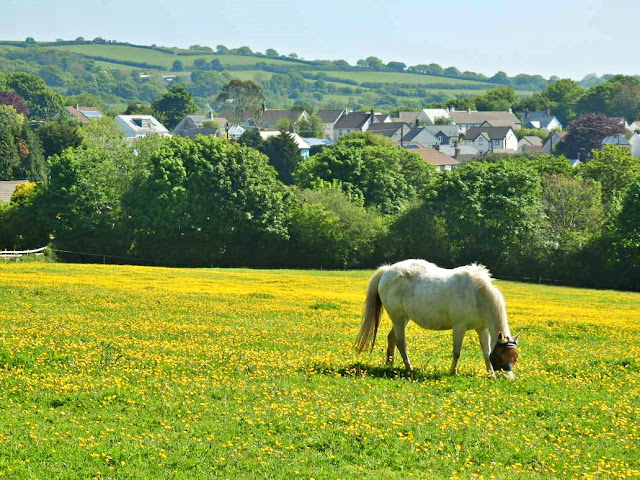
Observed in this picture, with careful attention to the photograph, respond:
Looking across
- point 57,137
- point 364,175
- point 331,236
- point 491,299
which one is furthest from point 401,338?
point 57,137

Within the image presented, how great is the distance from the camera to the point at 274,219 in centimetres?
8375

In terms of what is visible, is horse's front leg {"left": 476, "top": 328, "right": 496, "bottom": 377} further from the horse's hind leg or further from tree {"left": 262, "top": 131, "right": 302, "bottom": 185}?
tree {"left": 262, "top": 131, "right": 302, "bottom": 185}

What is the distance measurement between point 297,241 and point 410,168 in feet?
141

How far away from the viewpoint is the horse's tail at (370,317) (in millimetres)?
22328

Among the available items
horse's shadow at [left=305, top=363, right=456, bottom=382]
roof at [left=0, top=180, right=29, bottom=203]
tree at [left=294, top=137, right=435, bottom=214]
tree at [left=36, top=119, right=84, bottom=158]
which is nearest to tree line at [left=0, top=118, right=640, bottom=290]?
tree at [left=294, top=137, right=435, bottom=214]

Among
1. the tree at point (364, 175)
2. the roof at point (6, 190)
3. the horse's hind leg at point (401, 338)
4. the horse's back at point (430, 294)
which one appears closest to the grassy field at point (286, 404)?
the horse's hind leg at point (401, 338)

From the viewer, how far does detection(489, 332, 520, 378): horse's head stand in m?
20.0

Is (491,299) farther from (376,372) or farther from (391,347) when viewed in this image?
(376,372)

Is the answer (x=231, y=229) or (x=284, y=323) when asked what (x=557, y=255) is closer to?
(x=231, y=229)

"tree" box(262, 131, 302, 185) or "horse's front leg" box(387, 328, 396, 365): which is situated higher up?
"tree" box(262, 131, 302, 185)

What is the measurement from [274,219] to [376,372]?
6371cm

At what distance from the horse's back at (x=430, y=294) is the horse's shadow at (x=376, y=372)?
1.41 metres

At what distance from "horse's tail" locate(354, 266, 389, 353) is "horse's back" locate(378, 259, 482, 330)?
329mm

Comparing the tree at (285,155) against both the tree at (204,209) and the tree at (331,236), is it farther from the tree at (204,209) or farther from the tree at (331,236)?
the tree at (204,209)
